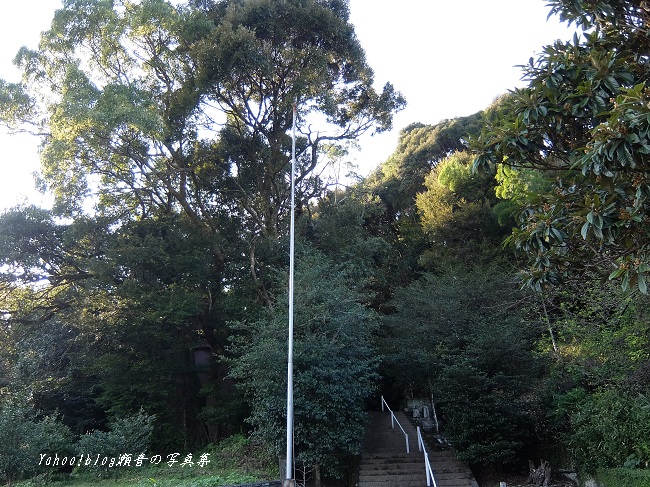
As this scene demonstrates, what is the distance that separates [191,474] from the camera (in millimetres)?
13414

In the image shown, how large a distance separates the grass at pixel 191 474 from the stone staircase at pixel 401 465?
2719 mm

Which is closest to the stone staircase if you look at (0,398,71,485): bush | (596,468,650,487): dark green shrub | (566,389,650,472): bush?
(566,389,650,472): bush

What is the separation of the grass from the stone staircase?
272 cm

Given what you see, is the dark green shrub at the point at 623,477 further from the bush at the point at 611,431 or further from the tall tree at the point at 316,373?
the tall tree at the point at 316,373

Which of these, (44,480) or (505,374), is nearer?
(44,480)

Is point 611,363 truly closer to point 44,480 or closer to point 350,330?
point 350,330

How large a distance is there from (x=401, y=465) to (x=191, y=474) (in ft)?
18.6

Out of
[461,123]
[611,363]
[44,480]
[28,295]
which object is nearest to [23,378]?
[28,295]

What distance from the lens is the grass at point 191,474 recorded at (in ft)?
39.5

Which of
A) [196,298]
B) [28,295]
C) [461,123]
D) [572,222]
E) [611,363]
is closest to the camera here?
[572,222]

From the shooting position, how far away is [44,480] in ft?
41.7

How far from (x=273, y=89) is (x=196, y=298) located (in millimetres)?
7706

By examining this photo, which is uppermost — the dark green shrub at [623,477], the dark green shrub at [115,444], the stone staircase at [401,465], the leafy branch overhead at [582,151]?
the leafy branch overhead at [582,151]

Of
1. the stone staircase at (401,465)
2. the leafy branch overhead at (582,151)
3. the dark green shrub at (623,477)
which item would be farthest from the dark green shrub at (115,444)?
the leafy branch overhead at (582,151)
